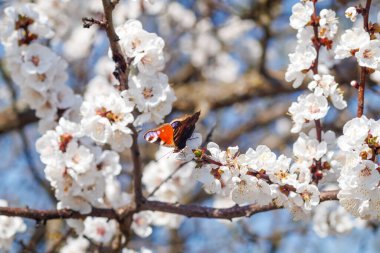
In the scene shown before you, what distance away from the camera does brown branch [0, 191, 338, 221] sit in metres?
2.04

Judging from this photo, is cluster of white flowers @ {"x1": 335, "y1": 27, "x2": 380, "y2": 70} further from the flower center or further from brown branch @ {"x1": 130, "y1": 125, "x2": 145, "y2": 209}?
brown branch @ {"x1": 130, "y1": 125, "x2": 145, "y2": 209}

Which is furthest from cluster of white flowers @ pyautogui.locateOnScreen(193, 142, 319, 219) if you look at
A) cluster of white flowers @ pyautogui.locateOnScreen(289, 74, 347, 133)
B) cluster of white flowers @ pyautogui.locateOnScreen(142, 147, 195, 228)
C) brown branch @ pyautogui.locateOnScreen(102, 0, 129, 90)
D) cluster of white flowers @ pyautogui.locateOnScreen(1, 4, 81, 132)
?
cluster of white flowers @ pyautogui.locateOnScreen(142, 147, 195, 228)

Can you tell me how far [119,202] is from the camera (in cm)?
260

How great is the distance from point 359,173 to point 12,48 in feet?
4.77

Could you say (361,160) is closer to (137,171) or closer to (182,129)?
(182,129)

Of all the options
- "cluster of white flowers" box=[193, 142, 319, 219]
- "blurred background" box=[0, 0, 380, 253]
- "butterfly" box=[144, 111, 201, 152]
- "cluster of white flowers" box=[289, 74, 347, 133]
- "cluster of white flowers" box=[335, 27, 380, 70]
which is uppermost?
"cluster of white flowers" box=[335, 27, 380, 70]

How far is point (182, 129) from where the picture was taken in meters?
1.61

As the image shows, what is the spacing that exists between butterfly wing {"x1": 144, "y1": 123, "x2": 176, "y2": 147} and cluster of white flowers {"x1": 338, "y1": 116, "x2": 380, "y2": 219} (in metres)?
0.50

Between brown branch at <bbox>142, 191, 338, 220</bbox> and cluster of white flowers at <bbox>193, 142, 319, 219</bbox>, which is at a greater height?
cluster of white flowers at <bbox>193, 142, 319, 219</bbox>

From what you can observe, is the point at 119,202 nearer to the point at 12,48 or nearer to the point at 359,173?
the point at 12,48

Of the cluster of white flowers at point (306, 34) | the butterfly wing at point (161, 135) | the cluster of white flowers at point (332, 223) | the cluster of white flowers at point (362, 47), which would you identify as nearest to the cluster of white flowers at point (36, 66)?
the butterfly wing at point (161, 135)

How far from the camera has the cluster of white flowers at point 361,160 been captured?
1613 mm

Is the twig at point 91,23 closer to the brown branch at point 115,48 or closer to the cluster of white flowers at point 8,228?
the brown branch at point 115,48

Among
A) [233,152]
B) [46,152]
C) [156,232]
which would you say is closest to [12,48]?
[46,152]
